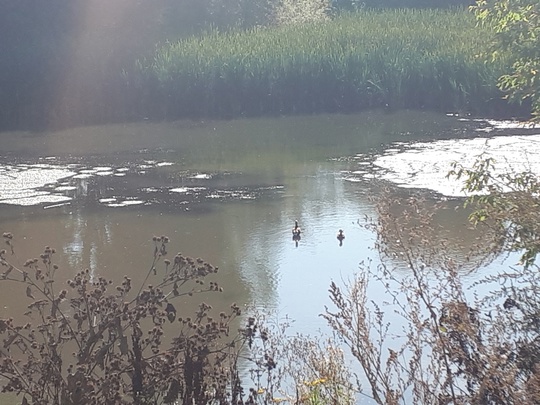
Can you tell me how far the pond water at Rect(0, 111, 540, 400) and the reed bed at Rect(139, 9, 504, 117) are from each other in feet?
2.23

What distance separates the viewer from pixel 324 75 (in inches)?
664

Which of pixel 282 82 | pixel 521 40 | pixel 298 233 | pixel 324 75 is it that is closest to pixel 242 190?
pixel 298 233

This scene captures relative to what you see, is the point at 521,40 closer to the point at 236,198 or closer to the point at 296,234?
the point at 296,234

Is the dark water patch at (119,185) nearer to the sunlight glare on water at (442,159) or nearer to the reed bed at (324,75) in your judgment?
the sunlight glare on water at (442,159)

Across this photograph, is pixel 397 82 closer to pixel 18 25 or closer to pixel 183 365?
pixel 18 25

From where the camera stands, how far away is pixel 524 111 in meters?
15.1

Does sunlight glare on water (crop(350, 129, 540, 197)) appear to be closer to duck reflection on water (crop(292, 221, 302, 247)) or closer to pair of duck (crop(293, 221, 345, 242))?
pair of duck (crop(293, 221, 345, 242))

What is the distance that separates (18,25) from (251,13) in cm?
581

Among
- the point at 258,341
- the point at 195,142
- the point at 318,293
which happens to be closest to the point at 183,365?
the point at 258,341

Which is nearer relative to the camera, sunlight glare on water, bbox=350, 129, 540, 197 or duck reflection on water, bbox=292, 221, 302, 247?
duck reflection on water, bbox=292, 221, 302, 247

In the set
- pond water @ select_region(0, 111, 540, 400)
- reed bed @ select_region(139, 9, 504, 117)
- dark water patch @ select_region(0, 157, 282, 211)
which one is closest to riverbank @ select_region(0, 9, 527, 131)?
reed bed @ select_region(139, 9, 504, 117)

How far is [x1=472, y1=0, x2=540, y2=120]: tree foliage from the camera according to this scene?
5.66 meters

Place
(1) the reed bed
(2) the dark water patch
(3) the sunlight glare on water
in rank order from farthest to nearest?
(1) the reed bed
(3) the sunlight glare on water
(2) the dark water patch

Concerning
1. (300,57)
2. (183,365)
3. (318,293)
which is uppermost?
(300,57)
